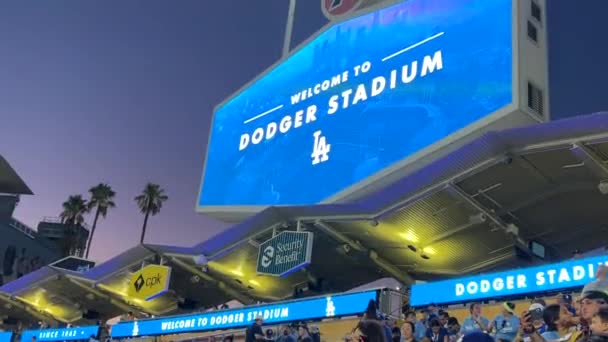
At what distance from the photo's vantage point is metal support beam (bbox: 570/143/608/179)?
14.9m

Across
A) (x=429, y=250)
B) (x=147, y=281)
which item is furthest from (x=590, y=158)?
(x=147, y=281)

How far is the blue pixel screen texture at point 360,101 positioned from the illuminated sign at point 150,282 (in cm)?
440

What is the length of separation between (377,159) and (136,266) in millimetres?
12554

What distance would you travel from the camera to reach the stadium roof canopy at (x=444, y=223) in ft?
51.9

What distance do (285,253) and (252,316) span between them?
236 cm

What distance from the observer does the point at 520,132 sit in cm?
1519

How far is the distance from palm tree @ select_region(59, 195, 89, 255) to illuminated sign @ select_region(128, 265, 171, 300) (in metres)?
43.8

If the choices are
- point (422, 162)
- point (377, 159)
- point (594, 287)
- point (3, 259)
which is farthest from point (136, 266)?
point (3, 259)

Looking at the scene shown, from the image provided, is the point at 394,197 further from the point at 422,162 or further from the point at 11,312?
the point at 11,312

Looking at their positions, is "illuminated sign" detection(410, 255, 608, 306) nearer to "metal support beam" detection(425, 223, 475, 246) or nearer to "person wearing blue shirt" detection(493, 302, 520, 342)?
"person wearing blue shirt" detection(493, 302, 520, 342)

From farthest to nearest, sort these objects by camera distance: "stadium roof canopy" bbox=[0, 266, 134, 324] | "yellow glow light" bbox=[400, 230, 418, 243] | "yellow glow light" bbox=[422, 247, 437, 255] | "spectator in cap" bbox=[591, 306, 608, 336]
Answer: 1. "stadium roof canopy" bbox=[0, 266, 134, 324]
2. "yellow glow light" bbox=[422, 247, 437, 255]
3. "yellow glow light" bbox=[400, 230, 418, 243]
4. "spectator in cap" bbox=[591, 306, 608, 336]

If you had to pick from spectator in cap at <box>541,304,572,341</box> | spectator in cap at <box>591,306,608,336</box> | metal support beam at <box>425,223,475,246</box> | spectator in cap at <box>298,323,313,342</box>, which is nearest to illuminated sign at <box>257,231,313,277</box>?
metal support beam at <box>425,223,475,246</box>

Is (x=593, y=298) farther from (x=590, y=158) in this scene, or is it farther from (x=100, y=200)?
(x=100, y=200)

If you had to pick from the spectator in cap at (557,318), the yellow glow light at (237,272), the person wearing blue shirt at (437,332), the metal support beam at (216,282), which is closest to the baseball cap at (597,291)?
the spectator in cap at (557,318)
